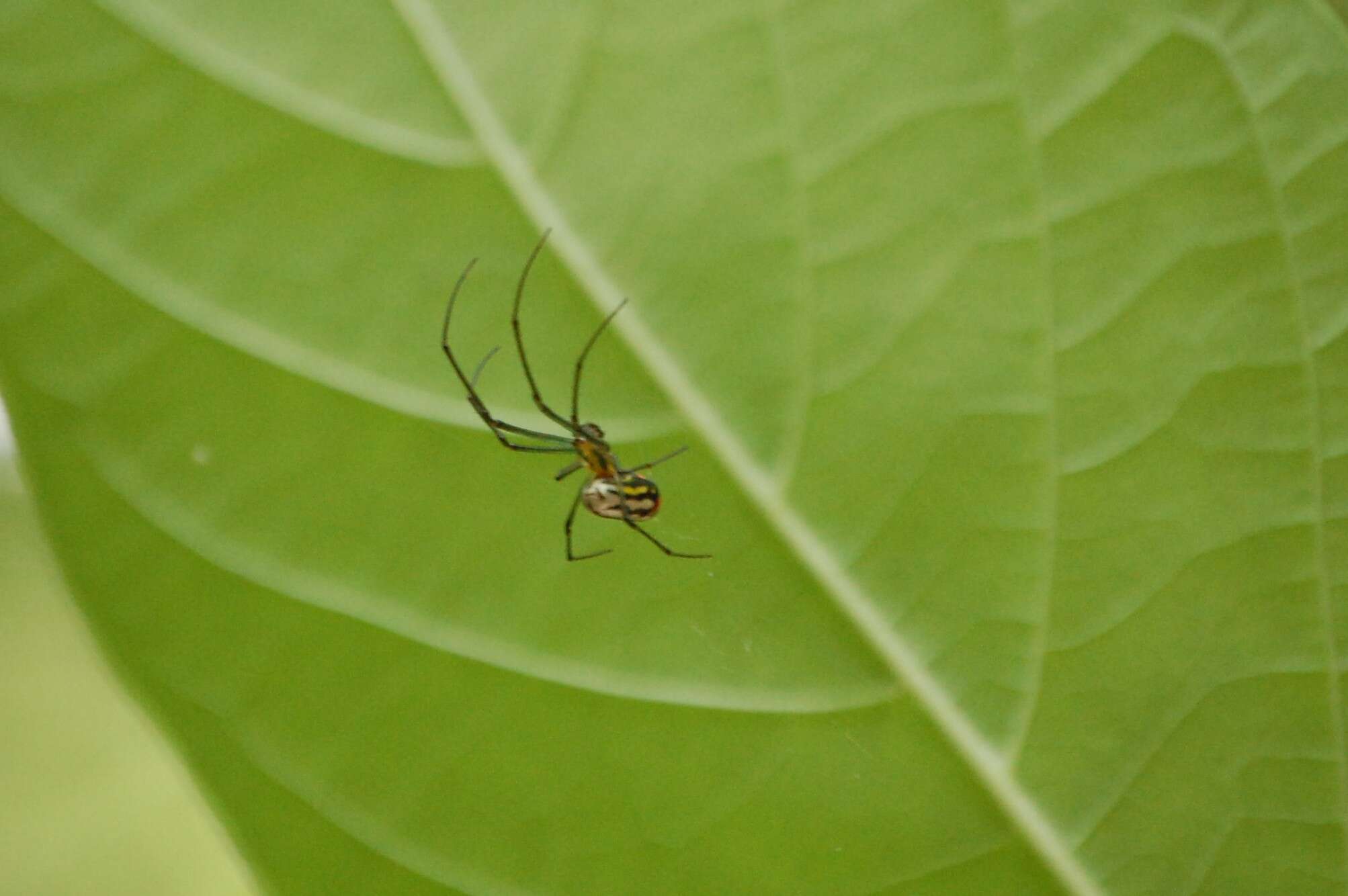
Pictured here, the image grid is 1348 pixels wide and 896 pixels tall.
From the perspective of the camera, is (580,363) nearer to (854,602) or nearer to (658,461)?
(658,461)

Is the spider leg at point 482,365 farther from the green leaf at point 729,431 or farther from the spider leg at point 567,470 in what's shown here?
the spider leg at point 567,470

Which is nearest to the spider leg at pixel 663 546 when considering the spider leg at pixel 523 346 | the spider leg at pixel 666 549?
the spider leg at pixel 666 549

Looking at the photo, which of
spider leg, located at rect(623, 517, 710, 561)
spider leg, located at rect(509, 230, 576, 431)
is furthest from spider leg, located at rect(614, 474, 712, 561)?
spider leg, located at rect(509, 230, 576, 431)

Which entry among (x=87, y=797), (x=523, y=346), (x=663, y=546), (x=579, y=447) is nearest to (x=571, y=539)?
(x=663, y=546)

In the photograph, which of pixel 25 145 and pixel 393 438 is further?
pixel 393 438

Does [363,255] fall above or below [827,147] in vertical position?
above

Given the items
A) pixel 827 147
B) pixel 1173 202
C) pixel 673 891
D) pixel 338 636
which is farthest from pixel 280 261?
pixel 1173 202

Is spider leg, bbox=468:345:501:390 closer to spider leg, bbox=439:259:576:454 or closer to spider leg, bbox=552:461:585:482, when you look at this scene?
spider leg, bbox=439:259:576:454

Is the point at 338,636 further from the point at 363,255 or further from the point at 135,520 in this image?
the point at 363,255
